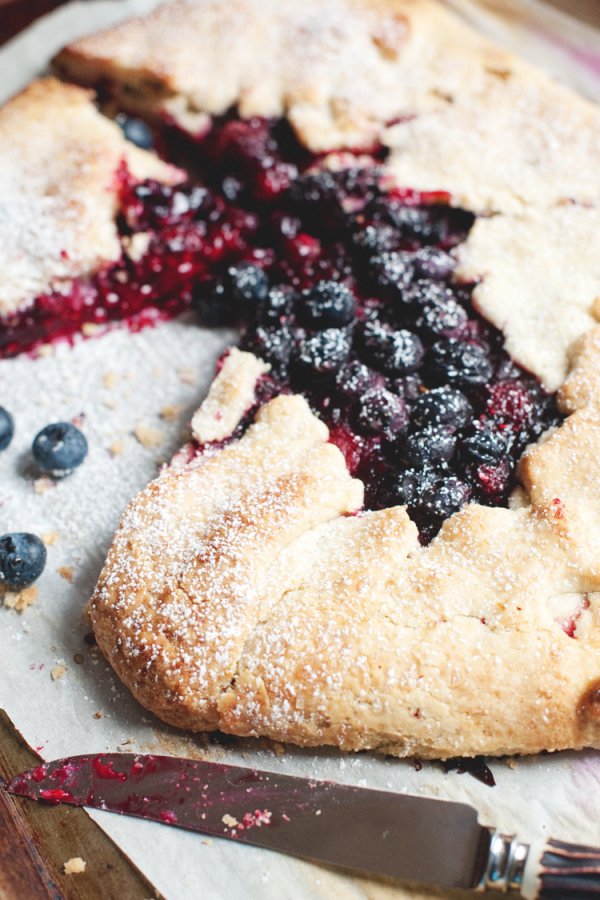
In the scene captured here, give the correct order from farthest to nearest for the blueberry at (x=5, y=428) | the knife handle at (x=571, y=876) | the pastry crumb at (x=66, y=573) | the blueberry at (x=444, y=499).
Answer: the blueberry at (x=5, y=428) < the pastry crumb at (x=66, y=573) < the blueberry at (x=444, y=499) < the knife handle at (x=571, y=876)

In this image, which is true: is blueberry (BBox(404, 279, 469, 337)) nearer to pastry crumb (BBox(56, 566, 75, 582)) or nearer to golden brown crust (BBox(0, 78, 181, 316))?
golden brown crust (BBox(0, 78, 181, 316))

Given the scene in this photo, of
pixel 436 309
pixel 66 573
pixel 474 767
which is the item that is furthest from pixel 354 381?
pixel 474 767

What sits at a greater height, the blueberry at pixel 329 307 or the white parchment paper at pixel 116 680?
the blueberry at pixel 329 307

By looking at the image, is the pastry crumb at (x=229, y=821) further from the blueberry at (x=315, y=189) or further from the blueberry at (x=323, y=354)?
the blueberry at (x=315, y=189)

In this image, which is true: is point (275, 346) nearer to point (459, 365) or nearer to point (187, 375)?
point (187, 375)

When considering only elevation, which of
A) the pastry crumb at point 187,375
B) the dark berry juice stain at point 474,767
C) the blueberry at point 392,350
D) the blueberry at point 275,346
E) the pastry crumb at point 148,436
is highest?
the blueberry at point 392,350

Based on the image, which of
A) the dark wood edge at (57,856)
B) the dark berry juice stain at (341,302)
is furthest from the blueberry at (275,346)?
the dark wood edge at (57,856)
